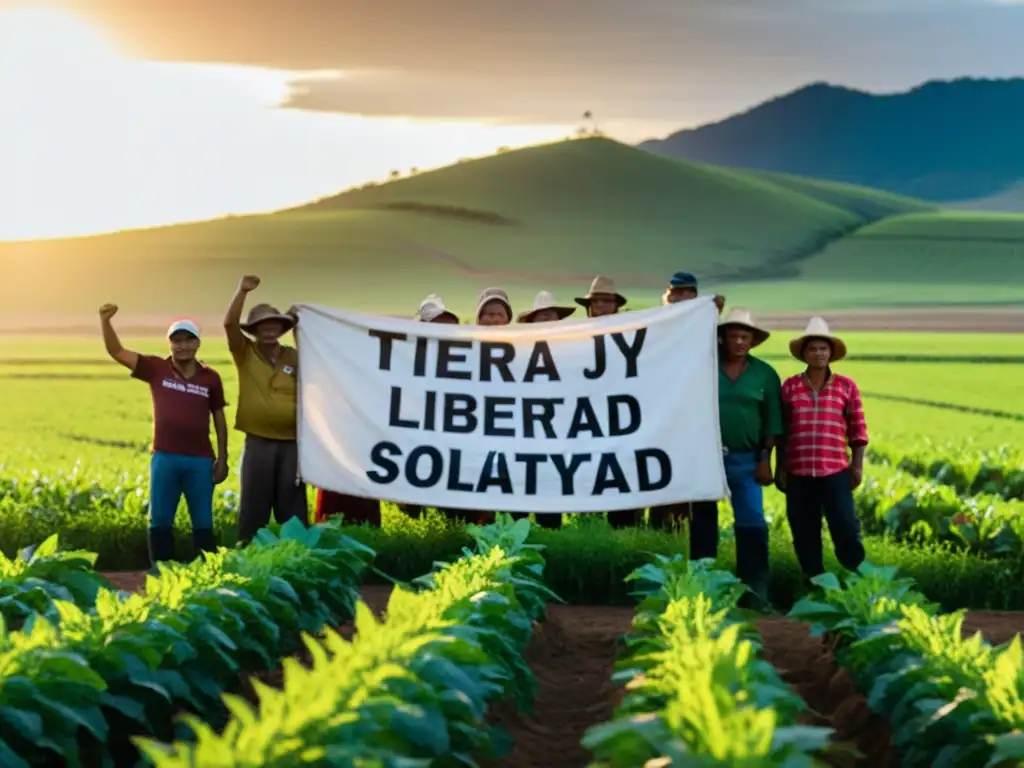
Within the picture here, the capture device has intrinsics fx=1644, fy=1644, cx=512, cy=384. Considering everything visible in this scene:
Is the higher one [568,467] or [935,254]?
[935,254]

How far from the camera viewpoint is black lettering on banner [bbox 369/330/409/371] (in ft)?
36.5

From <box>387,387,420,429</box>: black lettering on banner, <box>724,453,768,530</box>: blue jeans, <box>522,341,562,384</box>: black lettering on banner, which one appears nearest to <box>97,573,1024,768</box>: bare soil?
<box>724,453,768,530</box>: blue jeans

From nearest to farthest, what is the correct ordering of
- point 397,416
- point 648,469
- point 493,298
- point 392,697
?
point 392,697
point 648,469
point 397,416
point 493,298

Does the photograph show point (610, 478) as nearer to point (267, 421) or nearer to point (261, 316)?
point (267, 421)

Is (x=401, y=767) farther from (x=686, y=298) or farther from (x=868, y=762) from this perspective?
(x=686, y=298)

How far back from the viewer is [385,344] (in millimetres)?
11156

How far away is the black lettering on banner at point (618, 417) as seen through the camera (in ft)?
35.4

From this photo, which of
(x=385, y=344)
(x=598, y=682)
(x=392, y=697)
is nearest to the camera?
(x=392, y=697)

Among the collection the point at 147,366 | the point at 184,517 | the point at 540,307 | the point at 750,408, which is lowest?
the point at 184,517

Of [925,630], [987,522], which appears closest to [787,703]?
[925,630]

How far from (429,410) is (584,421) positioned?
104 centimetres

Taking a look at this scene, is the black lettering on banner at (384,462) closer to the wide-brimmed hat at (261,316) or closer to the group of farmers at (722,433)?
the group of farmers at (722,433)

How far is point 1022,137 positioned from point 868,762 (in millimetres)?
117633

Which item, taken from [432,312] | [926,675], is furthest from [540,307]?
[926,675]
